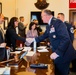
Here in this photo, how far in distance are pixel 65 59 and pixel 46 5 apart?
25.4ft

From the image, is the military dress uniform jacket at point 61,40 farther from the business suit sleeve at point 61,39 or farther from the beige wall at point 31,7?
the beige wall at point 31,7

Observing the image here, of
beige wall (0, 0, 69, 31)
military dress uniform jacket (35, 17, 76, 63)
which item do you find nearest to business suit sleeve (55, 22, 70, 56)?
military dress uniform jacket (35, 17, 76, 63)

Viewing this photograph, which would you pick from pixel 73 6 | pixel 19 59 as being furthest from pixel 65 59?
pixel 73 6

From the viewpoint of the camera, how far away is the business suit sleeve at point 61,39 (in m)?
2.77

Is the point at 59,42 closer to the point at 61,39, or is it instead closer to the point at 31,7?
the point at 61,39

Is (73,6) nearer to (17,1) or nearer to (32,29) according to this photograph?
(17,1)

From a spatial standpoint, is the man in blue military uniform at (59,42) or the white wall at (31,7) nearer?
the man in blue military uniform at (59,42)

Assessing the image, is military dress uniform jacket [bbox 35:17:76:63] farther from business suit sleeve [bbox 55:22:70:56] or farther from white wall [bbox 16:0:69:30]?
white wall [bbox 16:0:69:30]

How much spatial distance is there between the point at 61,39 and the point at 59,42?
133mm

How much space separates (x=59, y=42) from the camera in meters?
2.98

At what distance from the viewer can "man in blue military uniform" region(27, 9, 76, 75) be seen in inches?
110

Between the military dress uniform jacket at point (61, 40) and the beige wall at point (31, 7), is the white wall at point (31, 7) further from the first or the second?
the military dress uniform jacket at point (61, 40)

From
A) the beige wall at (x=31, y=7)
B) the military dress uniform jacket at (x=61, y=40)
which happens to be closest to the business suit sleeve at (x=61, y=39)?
the military dress uniform jacket at (x=61, y=40)

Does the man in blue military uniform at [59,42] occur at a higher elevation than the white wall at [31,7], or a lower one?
lower
